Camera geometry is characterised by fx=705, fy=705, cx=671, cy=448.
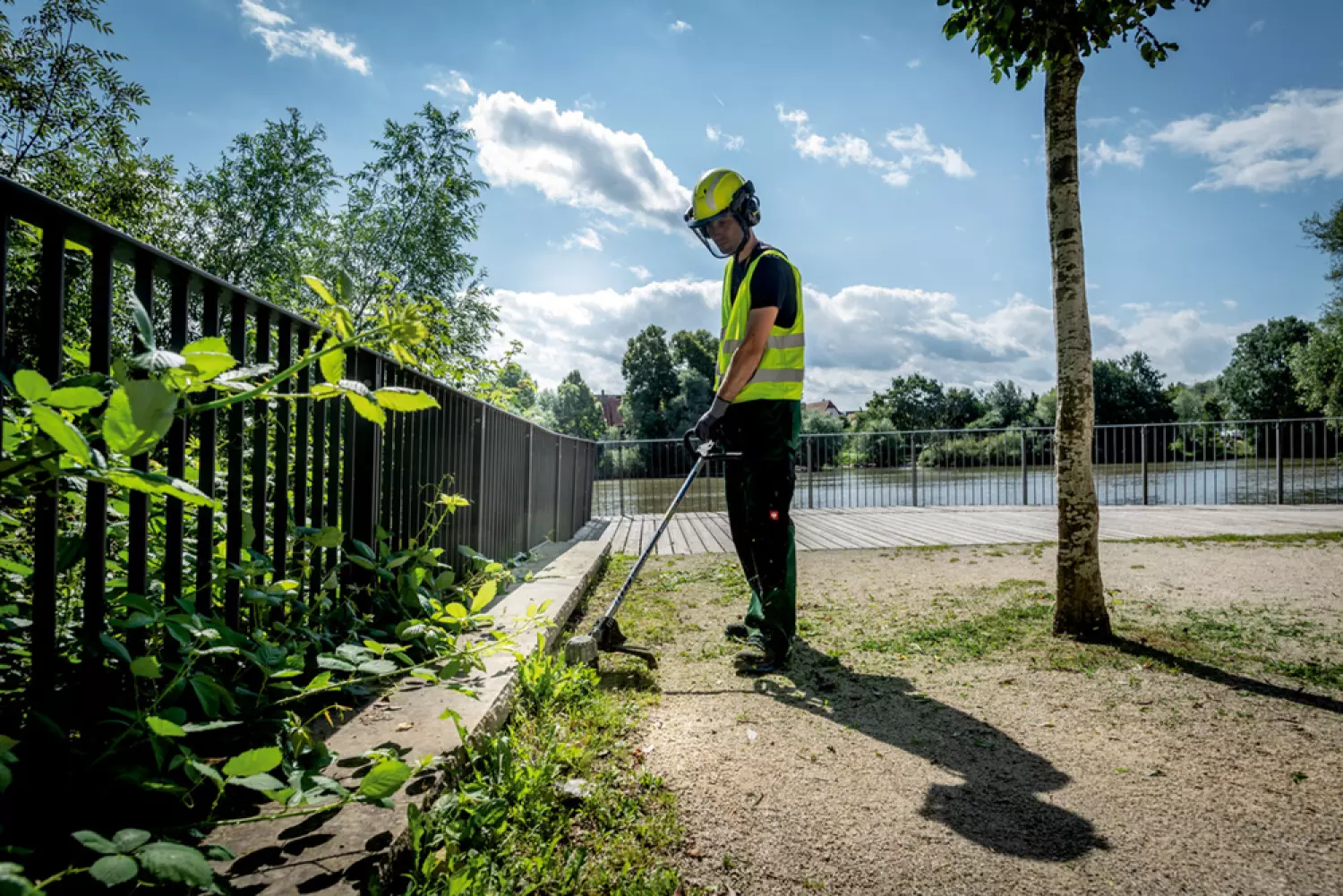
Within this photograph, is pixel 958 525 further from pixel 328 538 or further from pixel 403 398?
pixel 403 398

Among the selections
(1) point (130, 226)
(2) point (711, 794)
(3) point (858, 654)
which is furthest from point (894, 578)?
(1) point (130, 226)

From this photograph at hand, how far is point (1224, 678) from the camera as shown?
3.02 metres

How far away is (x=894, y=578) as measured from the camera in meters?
5.65

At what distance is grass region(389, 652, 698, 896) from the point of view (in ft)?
4.90

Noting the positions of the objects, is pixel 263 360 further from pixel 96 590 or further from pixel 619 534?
pixel 619 534

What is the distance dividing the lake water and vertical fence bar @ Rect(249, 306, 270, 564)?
10508 millimetres

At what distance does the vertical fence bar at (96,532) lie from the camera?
1.33m

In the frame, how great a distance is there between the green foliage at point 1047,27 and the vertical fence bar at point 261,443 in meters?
3.48

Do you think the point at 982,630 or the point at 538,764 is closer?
the point at 538,764

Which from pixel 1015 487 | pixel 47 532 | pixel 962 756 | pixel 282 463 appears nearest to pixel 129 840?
pixel 47 532

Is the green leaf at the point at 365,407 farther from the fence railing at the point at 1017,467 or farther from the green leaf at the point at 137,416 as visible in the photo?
the fence railing at the point at 1017,467

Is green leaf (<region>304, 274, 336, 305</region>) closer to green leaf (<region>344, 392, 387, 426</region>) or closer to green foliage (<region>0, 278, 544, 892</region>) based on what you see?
green foliage (<region>0, 278, 544, 892</region>)

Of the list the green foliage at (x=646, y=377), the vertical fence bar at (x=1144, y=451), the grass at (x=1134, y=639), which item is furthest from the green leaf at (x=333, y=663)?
the green foliage at (x=646, y=377)

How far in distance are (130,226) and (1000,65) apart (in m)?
13.2
